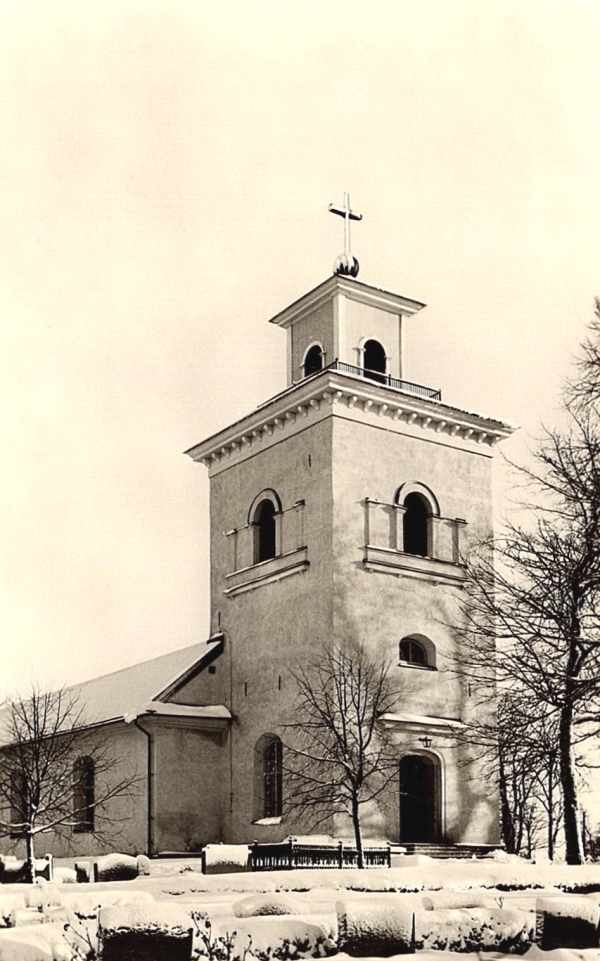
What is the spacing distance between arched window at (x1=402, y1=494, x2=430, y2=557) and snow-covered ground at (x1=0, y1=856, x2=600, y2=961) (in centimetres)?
1025

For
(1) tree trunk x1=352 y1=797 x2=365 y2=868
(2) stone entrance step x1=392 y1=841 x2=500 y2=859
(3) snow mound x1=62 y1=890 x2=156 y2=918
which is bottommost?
(2) stone entrance step x1=392 y1=841 x2=500 y2=859

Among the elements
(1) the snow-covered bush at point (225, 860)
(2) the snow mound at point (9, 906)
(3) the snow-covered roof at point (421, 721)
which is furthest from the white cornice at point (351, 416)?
(2) the snow mound at point (9, 906)

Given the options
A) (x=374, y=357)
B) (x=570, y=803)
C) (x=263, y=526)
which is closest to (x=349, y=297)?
(x=374, y=357)

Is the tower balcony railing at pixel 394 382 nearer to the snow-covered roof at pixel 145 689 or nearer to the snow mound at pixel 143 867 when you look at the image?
the snow-covered roof at pixel 145 689

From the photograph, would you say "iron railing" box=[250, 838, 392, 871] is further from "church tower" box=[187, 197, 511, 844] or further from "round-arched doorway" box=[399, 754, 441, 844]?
"round-arched doorway" box=[399, 754, 441, 844]

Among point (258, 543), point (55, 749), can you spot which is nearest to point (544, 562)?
point (258, 543)

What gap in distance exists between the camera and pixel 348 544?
3206 cm

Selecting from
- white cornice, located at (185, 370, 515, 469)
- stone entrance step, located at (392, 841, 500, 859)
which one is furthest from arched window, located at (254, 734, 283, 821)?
white cornice, located at (185, 370, 515, 469)

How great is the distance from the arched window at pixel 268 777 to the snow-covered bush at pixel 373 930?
21.3 metres

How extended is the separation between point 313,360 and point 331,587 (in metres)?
7.98

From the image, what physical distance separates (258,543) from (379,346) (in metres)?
6.78

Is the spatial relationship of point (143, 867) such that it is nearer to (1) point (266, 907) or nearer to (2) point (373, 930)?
(1) point (266, 907)

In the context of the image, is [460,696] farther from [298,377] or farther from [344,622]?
[298,377]

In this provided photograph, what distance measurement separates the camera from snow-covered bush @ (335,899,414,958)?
36.8 ft
